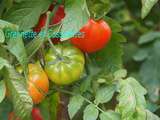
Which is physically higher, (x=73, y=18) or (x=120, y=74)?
(x=73, y=18)

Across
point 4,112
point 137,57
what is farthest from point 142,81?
point 4,112

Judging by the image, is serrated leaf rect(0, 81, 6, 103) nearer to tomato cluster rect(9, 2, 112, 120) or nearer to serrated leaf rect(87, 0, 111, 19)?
tomato cluster rect(9, 2, 112, 120)

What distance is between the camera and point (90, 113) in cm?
109

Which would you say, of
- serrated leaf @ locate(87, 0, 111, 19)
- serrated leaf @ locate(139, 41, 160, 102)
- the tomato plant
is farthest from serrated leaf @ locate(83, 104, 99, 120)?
serrated leaf @ locate(139, 41, 160, 102)

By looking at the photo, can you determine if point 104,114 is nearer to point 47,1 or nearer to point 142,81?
point 47,1

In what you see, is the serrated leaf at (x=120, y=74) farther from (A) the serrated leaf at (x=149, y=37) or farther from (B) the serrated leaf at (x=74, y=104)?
(A) the serrated leaf at (x=149, y=37)

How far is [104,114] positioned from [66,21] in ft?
0.74

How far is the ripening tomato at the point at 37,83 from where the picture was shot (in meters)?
1.07

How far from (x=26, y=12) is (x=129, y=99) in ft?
1.04

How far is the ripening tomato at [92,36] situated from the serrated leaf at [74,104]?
115mm

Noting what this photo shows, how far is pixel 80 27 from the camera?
1.03 meters

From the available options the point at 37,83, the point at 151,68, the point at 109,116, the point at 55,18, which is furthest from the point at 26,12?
the point at 151,68

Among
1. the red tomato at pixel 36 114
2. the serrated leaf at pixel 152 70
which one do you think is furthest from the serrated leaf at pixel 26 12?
the serrated leaf at pixel 152 70

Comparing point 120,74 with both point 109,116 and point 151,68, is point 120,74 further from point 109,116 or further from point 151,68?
point 151,68
